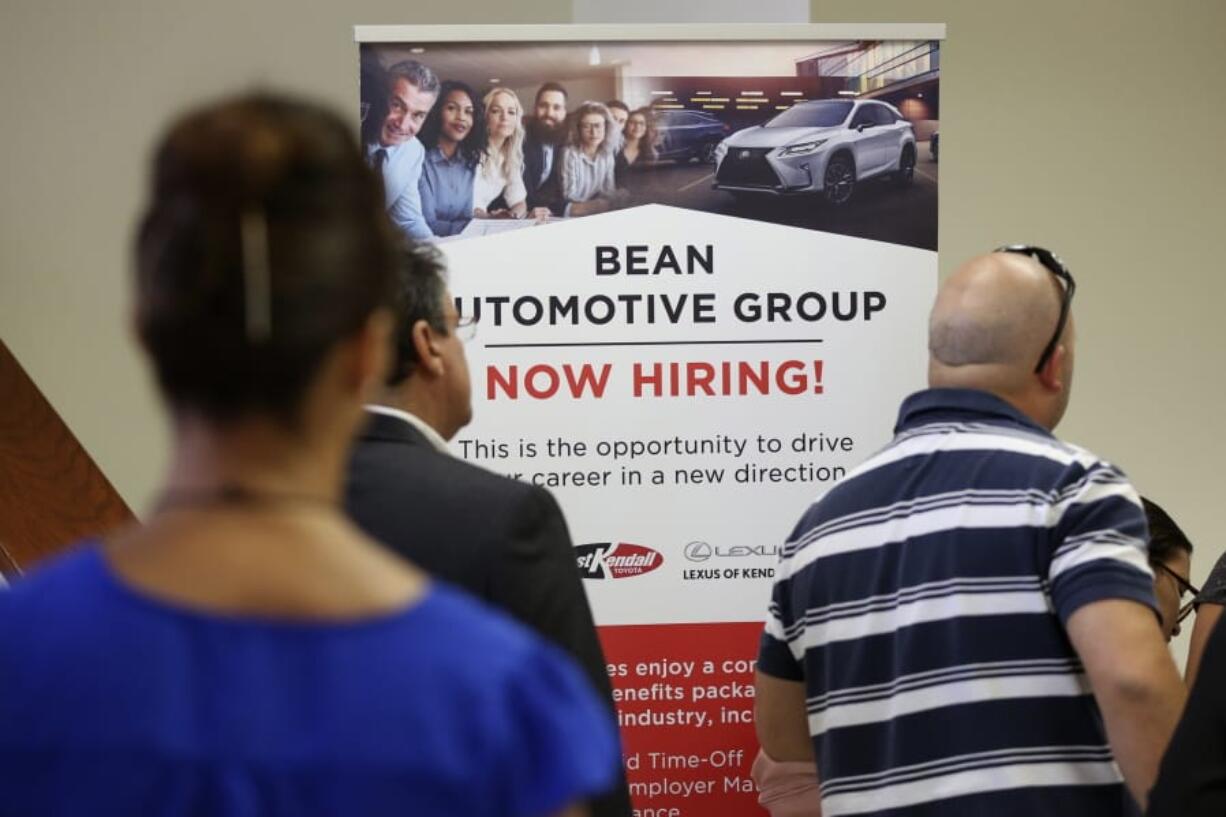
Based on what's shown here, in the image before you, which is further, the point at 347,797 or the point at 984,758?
the point at 984,758

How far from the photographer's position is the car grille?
324 centimetres

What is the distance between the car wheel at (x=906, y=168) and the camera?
128 inches

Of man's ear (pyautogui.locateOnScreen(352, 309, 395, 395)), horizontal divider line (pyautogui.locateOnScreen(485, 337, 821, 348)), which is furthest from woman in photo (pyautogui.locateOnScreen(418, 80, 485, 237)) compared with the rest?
man's ear (pyautogui.locateOnScreen(352, 309, 395, 395))

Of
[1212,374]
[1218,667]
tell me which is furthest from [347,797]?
[1212,374]

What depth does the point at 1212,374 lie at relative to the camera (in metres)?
4.58

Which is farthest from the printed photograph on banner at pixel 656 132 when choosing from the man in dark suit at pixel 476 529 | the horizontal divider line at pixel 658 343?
the man in dark suit at pixel 476 529

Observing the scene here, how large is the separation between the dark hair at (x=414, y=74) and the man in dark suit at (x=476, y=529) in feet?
5.11

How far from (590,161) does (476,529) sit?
1737 millimetres

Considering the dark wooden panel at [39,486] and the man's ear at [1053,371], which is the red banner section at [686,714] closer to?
the dark wooden panel at [39,486]

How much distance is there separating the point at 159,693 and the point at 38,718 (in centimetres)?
7

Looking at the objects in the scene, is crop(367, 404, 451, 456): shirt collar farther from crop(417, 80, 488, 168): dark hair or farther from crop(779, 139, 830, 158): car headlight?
crop(779, 139, 830, 158): car headlight

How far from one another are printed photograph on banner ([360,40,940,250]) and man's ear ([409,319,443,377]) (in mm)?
1324

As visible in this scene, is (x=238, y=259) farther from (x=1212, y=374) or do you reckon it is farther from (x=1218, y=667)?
(x=1212, y=374)

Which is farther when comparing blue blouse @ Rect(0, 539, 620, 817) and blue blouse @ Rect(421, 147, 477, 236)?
blue blouse @ Rect(421, 147, 477, 236)
